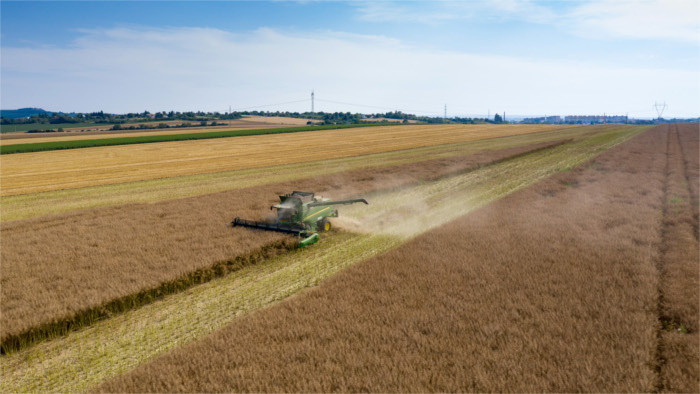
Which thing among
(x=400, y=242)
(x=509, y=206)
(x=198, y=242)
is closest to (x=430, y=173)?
(x=509, y=206)

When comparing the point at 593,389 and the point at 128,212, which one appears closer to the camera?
the point at 593,389

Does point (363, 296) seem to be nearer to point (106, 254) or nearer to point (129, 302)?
point (129, 302)

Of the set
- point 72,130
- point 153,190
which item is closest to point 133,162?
point 153,190

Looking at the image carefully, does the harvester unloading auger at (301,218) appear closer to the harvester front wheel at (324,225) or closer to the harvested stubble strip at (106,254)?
the harvester front wheel at (324,225)

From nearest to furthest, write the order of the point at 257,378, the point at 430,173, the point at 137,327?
the point at 257,378, the point at 137,327, the point at 430,173

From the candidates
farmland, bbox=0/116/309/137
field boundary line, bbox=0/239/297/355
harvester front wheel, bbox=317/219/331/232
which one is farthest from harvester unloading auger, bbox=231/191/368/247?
farmland, bbox=0/116/309/137

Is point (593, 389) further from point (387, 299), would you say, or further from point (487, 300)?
point (387, 299)

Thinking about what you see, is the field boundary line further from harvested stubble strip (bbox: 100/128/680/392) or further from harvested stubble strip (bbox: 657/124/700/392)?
harvested stubble strip (bbox: 657/124/700/392)
